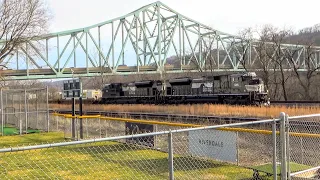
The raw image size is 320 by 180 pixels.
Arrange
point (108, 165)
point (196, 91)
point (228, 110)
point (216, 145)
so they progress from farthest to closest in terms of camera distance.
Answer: point (196, 91), point (228, 110), point (108, 165), point (216, 145)

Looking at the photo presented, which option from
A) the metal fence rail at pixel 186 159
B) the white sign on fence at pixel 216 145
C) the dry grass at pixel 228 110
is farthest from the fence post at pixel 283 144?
the dry grass at pixel 228 110

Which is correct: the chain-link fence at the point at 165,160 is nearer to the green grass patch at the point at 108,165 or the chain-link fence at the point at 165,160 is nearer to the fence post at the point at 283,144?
the green grass patch at the point at 108,165

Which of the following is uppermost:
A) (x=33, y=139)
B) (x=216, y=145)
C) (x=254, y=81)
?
(x=254, y=81)

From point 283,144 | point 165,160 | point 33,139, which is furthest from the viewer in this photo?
point 33,139

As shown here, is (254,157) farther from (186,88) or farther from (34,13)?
(186,88)

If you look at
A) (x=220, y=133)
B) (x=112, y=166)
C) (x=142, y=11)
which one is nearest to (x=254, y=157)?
(x=220, y=133)

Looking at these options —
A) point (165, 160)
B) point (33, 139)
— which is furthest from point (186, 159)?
point (33, 139)

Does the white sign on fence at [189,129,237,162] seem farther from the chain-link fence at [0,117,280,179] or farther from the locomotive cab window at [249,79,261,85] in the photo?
the locomotive cab window at [249,79,261,85]

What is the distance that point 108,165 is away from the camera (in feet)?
36.8

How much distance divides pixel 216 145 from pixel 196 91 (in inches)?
1255

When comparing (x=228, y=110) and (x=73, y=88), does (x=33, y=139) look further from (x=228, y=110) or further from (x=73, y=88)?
(x=228, y=110)

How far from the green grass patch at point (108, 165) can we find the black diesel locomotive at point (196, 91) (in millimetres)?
21730

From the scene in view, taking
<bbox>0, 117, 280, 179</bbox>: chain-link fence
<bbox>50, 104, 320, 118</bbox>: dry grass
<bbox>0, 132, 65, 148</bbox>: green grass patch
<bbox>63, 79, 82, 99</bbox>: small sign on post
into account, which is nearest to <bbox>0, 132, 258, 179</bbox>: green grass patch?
<bbox>0, 117, 280, 179</bbox>: chain-link fence

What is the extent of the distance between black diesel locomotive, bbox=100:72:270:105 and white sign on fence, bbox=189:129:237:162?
75.4 feet
